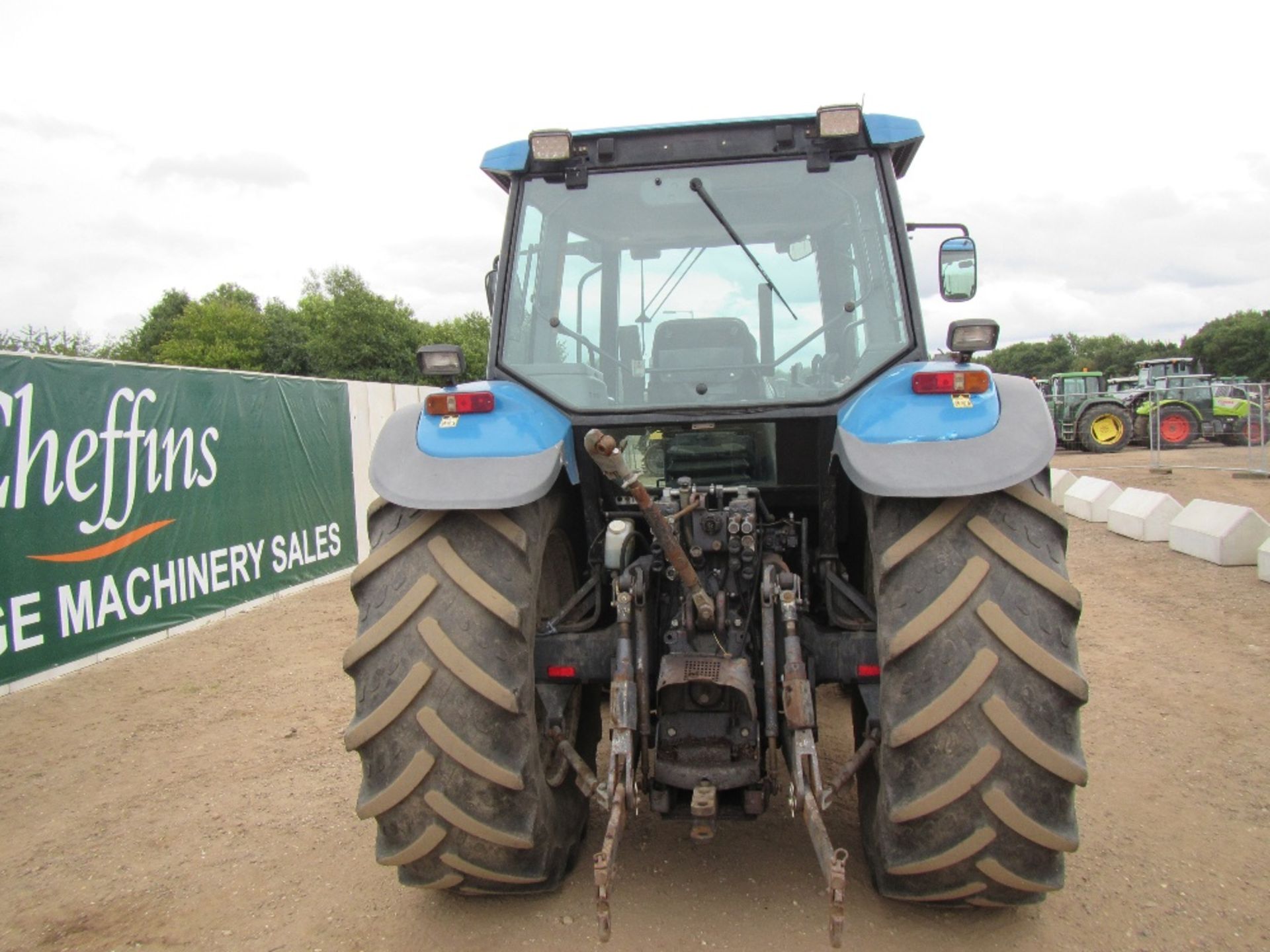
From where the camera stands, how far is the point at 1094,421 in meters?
22.2

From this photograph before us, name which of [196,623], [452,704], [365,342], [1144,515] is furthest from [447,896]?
[365,342]

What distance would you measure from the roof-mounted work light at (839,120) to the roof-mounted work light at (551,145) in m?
0.88

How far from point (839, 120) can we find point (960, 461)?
1341mm

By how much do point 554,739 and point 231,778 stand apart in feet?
7.37

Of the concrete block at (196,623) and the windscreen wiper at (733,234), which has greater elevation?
the windscreen wiper at (733,234)

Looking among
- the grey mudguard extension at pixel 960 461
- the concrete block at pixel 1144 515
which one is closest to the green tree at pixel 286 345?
the concrete block at pixel 1144 515

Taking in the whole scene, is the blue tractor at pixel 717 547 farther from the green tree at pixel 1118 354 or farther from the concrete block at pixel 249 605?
the green tree at pixel 1118 354

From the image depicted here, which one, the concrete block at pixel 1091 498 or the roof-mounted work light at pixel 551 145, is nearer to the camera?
the roof-mounted work light at pixel 551 145

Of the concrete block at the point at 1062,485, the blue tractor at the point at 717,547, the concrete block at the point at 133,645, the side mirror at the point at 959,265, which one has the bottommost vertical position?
the concrete block at the point at 133,645

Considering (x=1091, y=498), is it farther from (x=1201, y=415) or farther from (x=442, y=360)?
(x=1201, y=415)

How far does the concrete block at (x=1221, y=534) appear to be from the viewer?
305 inches

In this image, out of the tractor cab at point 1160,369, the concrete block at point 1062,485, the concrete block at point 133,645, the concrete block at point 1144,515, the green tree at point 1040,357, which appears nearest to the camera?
the concrete block at point 133,645

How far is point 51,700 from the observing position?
557cm

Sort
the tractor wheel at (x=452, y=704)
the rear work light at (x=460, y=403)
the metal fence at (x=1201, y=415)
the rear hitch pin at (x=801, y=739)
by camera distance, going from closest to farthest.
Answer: the rear hitch pin at (x=801, y=739)
the tractor wheel at (x=452, y=704)
the rear work light at (x=460, y=403)
the metal fence at (x=1201, y=415)
